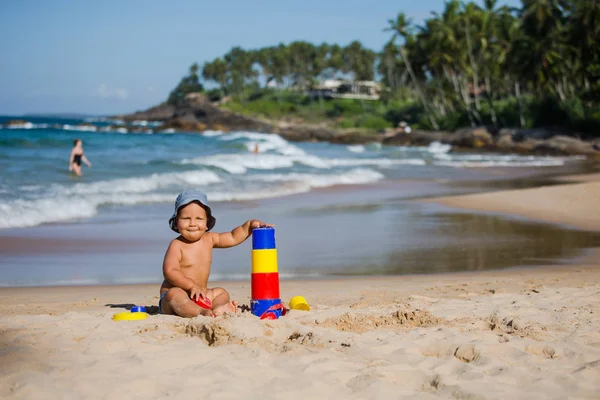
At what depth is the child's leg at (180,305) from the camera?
17.1 feet

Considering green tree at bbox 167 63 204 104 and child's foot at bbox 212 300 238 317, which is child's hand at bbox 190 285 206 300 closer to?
child's foot at bbox 212 300 238 317

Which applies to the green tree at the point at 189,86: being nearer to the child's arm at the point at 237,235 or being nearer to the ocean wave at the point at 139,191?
the ocean wave at the point at 139,191

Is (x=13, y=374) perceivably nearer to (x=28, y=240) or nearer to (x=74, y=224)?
(x=28, y=240)

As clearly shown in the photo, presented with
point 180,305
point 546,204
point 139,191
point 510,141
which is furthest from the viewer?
point 510,141

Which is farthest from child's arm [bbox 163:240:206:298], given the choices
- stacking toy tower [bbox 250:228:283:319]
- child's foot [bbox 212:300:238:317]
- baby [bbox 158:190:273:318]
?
stacking toy tower [bbox 250:228:283:319]

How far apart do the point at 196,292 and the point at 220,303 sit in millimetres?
197

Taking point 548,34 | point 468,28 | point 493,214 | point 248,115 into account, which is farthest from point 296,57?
point 493,214

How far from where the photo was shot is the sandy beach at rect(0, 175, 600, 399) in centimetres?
372

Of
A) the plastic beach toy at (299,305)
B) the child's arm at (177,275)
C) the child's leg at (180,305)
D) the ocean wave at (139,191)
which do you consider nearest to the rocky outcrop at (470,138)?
the ocean wave at (139,191)

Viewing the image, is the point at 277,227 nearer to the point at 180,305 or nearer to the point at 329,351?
the point at 180,305

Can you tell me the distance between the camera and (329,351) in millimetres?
4309

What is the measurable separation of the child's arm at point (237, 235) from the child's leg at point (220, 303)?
1.23ft

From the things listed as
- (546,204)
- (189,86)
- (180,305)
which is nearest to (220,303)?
(180,305)

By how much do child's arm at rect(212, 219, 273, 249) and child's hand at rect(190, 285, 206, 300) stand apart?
0.42 meters
